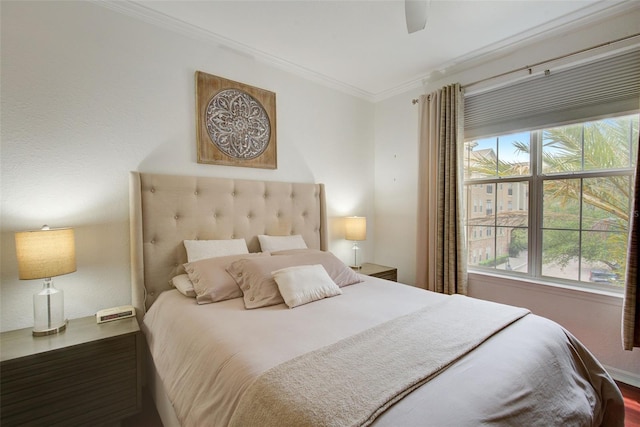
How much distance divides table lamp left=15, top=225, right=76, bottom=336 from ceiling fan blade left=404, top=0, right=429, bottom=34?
221 centimetres

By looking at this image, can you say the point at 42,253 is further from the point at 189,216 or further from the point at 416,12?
the point at 416,12

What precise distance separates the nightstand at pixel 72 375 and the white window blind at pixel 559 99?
3.19m

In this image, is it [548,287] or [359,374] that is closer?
[359,374]

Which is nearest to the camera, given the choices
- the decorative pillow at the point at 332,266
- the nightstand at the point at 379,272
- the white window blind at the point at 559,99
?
the white window blind at the point at 559,99

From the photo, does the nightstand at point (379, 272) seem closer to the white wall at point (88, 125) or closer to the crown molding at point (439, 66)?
the white wall at point (88, 125)

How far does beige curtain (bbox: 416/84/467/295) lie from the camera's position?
2.72 meters

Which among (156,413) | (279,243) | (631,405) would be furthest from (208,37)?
(631,405)

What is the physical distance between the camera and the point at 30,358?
133 centimetres

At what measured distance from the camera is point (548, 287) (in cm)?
234

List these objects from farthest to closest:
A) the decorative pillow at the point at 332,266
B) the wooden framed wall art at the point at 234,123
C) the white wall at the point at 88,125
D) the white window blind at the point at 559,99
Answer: the wooden framed wall art at the point at 234,123 < the decorative pillow at the point at 332,266 < the white window blind at the point at 559,99 < the white wall at the point at 88,125

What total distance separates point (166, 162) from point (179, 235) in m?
0.55

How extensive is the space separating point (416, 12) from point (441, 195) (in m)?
1.71

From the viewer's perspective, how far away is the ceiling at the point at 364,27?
1.97 metres

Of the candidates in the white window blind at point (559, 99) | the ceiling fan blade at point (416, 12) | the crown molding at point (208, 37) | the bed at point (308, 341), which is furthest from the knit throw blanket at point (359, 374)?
the crown molding at point (208, 37)
